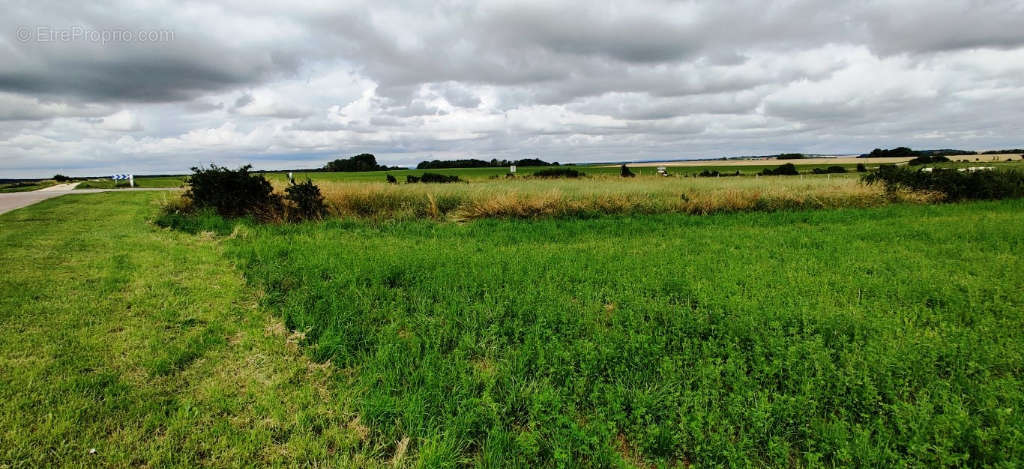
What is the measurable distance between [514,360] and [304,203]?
36.6 ft

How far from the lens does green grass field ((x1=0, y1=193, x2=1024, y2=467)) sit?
2.66 metres

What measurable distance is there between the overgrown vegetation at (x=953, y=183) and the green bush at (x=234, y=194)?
73.9 feet

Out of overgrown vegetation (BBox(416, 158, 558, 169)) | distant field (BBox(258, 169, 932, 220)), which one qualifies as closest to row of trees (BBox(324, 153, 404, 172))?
overgrown vegetation (BBox(416, 158, 558, 169))

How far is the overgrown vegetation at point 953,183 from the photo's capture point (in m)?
17.9

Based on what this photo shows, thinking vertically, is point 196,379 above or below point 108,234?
below

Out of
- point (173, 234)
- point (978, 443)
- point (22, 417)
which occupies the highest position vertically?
point (173, 234)

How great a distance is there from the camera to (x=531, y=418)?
289 centimetres

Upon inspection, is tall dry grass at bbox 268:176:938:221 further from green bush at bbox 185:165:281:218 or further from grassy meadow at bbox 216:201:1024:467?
grassy meadow at bbox 216:201:1024:467

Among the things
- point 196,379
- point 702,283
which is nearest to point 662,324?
point 702,283

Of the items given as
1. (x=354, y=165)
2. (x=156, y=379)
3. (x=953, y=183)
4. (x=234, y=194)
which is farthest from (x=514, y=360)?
(x=354, y=165)

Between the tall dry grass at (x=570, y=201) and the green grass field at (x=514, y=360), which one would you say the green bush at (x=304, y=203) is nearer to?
the tall dry grass at (x=570, y=201)

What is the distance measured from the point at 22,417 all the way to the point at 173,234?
868 centimetres

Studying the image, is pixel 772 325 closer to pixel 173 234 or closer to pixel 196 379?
pixel 196 379

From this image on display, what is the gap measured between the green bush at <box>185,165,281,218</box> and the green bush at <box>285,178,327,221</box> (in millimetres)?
645
